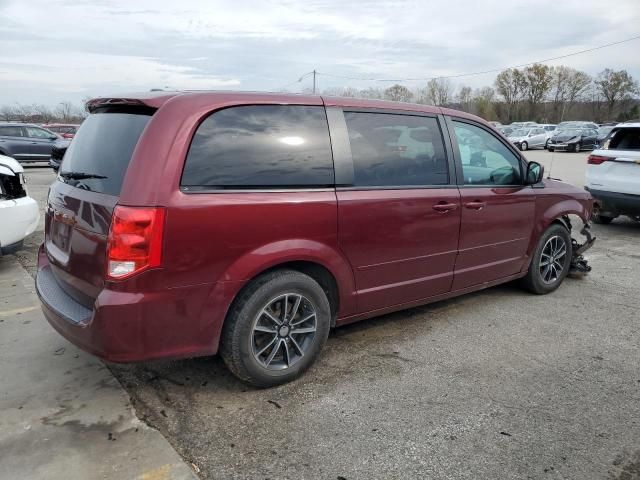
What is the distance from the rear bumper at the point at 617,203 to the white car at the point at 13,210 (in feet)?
26.7

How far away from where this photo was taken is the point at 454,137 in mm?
4043

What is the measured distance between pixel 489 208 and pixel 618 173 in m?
4.93

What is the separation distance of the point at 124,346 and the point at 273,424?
3.00 ft

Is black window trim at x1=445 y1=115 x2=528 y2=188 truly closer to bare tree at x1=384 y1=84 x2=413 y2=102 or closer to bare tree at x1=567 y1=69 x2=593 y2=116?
bare tree at x1=384 y1=84 x2=413 y2=102

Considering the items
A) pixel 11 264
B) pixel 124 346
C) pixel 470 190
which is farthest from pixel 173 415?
pixel 11 264

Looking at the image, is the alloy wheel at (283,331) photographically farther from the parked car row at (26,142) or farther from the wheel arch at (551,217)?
the parked car row at (26,142)

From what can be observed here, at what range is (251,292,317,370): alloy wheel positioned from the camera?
309cm

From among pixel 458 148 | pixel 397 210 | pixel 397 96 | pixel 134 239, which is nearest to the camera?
pixel 134 239

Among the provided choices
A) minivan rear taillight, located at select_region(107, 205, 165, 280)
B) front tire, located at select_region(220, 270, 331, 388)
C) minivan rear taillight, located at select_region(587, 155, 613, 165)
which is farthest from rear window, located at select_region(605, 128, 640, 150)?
minivan rear taillight, located at select_region(107, 205, 165, 280)

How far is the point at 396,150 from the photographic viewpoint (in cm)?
365

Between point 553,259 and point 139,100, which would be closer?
point 139,100

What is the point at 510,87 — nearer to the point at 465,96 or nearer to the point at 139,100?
the point at 465,96

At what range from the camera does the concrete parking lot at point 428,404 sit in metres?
2.51

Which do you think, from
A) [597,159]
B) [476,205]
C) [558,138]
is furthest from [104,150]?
[558,138]
